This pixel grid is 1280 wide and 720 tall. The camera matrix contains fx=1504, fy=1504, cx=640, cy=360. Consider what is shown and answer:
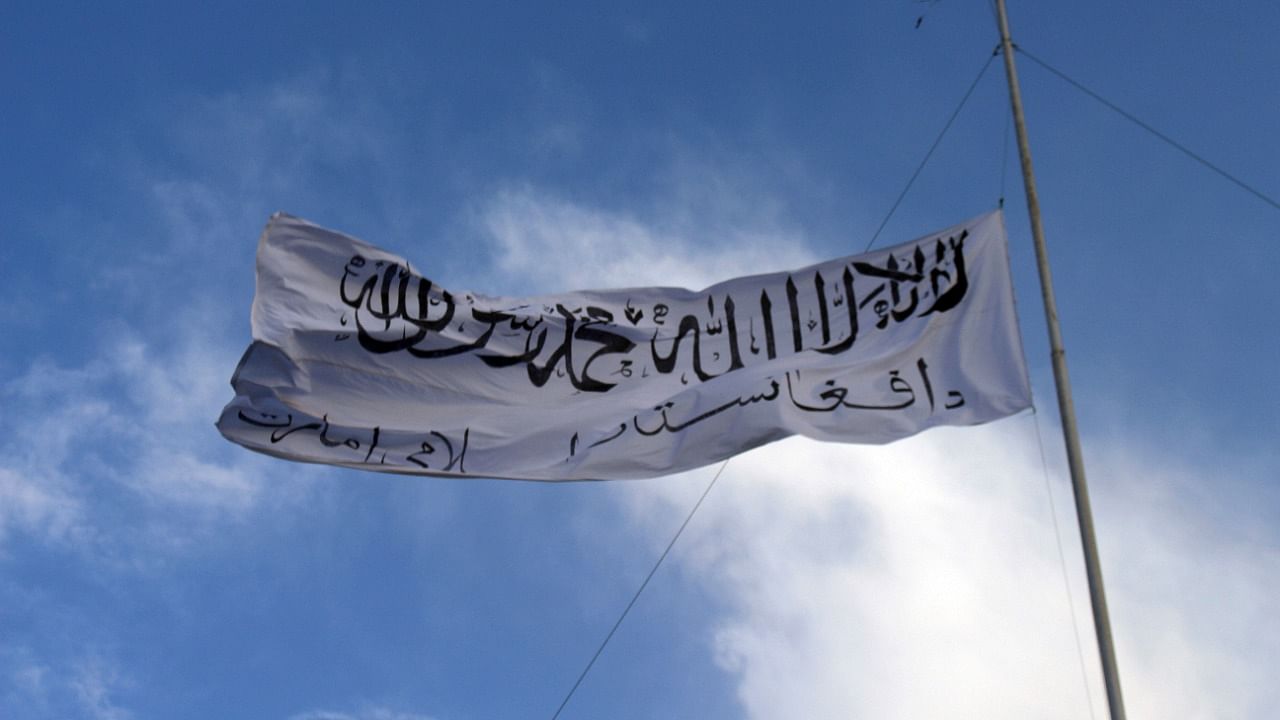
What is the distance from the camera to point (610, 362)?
14.7 meters

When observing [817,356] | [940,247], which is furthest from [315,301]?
[940,247]

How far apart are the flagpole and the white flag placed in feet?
3.52

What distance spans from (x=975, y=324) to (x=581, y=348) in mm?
4024

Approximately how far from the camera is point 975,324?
12750 mm

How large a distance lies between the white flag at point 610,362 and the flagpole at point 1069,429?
3.52 ft

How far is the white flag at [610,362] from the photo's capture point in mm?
12773

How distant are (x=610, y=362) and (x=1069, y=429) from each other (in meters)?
5.37

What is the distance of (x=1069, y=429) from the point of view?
10492 millimetres

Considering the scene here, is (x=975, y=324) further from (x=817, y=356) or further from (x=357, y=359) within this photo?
(x=357, y=359)

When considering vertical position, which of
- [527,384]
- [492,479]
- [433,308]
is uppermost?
[433,308]

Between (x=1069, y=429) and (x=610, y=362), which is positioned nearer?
(x=1069, y=429)

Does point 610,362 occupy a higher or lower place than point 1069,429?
higher

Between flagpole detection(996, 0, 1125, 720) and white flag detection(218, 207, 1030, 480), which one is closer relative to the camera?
flagpole detection(996, 0, 1125, 720)

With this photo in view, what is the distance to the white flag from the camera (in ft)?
41.9
